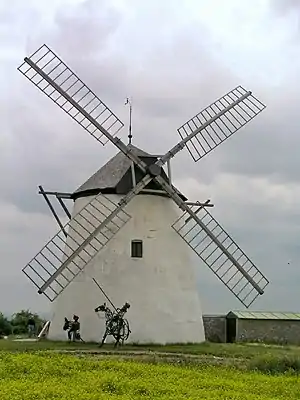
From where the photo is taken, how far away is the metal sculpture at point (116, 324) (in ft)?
63.7

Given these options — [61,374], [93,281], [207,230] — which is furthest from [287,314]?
[61,374]

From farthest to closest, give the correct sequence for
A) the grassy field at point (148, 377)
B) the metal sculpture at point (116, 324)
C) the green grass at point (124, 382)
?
the metal sculpture at point (116, 324), the grassy field at point (148, 377), the green grass at point (124, 382)

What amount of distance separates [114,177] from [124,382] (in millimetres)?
11540

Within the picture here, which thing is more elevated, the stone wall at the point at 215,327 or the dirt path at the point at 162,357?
the stone wall at the point at 215,327

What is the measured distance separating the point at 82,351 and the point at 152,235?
4866mm

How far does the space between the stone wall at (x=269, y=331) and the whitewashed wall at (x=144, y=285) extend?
5.52 meters

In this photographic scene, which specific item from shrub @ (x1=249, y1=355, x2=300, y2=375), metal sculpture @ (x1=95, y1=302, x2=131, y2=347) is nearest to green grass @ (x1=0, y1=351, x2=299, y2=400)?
shrub @ (x1=249, y1=355, x2=300, y2=375)

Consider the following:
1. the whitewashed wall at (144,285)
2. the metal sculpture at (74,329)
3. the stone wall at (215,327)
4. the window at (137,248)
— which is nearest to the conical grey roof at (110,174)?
the whitewashed wall at (144,285)

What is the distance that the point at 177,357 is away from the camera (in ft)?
55.1

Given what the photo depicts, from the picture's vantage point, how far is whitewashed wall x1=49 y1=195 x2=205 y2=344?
20672 millimetres

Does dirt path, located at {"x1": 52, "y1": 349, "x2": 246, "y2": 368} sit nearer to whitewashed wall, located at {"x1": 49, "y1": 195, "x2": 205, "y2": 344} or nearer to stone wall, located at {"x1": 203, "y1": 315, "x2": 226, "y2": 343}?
whitewashed wall, located at {"x1": 49, "y1": 195, "x2": 205, "y2": 344}

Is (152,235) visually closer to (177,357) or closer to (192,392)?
(177,357)

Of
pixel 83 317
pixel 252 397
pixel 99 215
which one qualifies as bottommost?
pixel 252 397

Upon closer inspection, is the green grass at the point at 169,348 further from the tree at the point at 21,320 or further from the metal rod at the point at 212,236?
the tree at the point at 21,320
